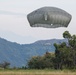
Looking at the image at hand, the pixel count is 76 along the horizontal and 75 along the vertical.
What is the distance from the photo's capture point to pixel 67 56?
2502 inches

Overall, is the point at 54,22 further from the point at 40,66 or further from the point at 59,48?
the point at 40,66

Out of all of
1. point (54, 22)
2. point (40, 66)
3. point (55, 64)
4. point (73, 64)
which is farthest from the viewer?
point (40, 66)

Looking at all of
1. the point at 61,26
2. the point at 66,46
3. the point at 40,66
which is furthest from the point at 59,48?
the point at 61,26

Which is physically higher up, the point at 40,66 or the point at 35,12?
the point at 35,12

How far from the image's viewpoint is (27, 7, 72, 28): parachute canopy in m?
45.3

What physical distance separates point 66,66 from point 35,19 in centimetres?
1991

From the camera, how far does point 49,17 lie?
4544 cm

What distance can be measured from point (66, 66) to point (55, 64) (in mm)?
4923

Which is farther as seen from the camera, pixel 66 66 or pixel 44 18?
pixel 66 66

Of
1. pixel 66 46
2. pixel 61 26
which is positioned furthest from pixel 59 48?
pixel 61 26

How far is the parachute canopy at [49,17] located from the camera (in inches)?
1783

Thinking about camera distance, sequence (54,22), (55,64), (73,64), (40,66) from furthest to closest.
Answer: (40,66)
(55,64)
(73,64)
(54,22)

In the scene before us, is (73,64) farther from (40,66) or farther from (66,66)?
(40,66)

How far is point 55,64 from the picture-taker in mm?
68062
